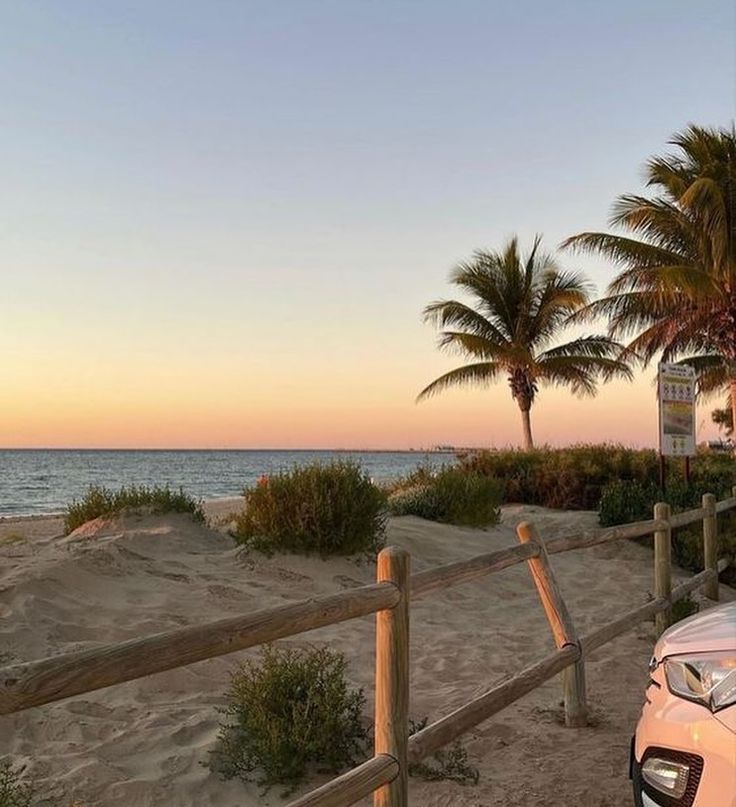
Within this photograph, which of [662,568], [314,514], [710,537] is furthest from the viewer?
[314,514]

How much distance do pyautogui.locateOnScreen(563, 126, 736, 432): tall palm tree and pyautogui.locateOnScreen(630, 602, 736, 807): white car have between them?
55.8 feet

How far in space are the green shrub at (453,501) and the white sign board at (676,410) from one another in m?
2.93

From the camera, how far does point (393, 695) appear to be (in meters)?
3.14

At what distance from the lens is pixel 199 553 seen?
347 inches

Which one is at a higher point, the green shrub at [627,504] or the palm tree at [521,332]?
the palm tree at [521,332]

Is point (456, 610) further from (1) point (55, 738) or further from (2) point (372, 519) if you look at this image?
(1) point (55, 738)

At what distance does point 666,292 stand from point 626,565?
10.6 meters

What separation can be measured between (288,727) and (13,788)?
50.7 inches

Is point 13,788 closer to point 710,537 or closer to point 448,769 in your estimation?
point 448,769

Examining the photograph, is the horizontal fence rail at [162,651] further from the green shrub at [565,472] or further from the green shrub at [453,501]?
the green shrub at [565,472]

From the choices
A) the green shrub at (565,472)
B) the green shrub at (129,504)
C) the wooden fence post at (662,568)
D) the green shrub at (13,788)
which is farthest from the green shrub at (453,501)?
the green shrub at (13,788)

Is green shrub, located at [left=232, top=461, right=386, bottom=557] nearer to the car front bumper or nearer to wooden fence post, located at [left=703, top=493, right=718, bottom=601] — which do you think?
wooden fence post, located at [left=703, top=493, right=718, bottom=601]

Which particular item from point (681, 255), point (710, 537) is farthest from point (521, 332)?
point (710, 537)

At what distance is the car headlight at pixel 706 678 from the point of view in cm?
258
